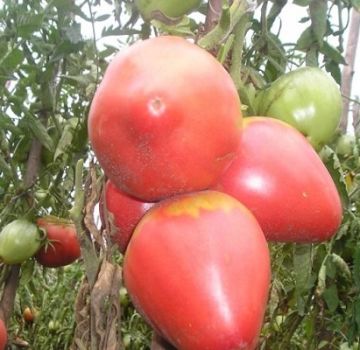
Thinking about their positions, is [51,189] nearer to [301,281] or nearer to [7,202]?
[7,202]

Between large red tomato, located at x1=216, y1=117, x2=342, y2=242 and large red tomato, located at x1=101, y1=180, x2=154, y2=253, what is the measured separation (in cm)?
8

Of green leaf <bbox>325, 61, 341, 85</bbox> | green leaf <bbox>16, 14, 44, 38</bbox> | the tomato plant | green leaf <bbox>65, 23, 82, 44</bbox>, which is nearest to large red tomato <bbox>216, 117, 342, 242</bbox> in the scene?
green leaf <bbox>325, 61, 341, 85</bbox>

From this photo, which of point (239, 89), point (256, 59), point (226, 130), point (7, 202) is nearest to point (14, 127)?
point (7, 202)

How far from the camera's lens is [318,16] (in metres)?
0.83

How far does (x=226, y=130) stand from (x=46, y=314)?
6.10 feet

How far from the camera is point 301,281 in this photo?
3.10 feet

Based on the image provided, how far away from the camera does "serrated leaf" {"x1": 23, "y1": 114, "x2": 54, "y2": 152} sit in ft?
4.38

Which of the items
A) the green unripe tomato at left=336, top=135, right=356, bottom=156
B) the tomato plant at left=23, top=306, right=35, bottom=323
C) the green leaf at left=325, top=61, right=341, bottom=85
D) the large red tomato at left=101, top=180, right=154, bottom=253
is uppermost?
the large red tomato at left=101, top=180, right=154, bottom=253

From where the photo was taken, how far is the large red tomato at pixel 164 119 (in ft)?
1.64

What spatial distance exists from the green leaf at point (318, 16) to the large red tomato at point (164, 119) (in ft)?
1.11

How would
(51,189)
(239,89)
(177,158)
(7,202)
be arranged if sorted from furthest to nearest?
(7,202)
(51,189)
(239,89)
(177,158)

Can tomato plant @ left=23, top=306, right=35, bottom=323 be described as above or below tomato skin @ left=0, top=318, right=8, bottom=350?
below

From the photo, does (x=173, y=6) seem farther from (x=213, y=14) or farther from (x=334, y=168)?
(x=334, y=168)

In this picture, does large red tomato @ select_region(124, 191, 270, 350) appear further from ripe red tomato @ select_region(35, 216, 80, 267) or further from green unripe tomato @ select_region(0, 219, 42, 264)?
ripe red tomato @ select_region(35, 216, 80, 267)
